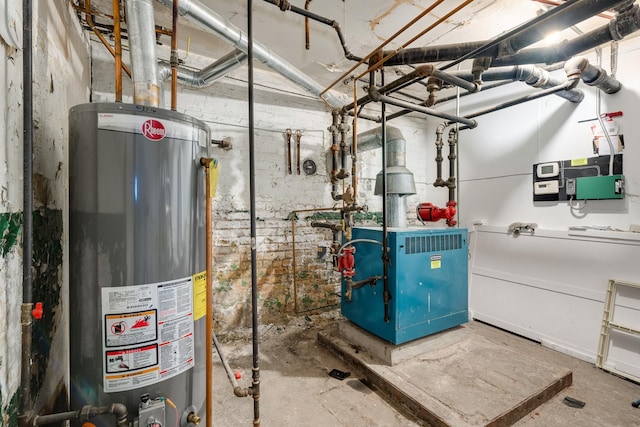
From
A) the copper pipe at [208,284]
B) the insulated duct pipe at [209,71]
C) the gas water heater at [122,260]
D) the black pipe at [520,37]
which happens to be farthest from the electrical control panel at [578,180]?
the gas water heater at [122,260]

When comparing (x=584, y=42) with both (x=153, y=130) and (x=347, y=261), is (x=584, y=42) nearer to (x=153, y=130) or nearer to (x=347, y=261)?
(x=347, y=261)

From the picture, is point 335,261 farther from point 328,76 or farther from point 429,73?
point 328,76

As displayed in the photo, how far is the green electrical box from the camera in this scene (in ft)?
7.08

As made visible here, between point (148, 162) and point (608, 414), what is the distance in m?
2.70

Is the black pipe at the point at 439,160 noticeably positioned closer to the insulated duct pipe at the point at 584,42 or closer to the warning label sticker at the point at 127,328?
the insulated duct pipe at the point at 584,42

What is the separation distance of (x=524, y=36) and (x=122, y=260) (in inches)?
77.5

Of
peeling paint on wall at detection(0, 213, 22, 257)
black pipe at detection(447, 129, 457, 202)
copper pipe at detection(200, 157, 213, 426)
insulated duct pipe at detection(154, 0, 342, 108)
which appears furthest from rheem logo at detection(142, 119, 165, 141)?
black pipe at detection(447, 129, 457, 202)

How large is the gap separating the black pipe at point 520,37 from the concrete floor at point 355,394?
182cm

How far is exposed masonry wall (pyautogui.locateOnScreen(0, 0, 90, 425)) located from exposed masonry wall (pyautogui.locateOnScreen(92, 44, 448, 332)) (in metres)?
1.15

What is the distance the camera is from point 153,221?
36.3 inches

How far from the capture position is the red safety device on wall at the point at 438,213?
87.8 inches

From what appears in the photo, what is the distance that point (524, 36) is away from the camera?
140 centimetres

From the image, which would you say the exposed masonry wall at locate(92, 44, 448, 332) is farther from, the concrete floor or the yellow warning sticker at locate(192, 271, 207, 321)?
the yellow warning sticker at locate(192, 271, 207, 321)

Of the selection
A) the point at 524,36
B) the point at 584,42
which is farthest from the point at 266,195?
the point at 584,42
